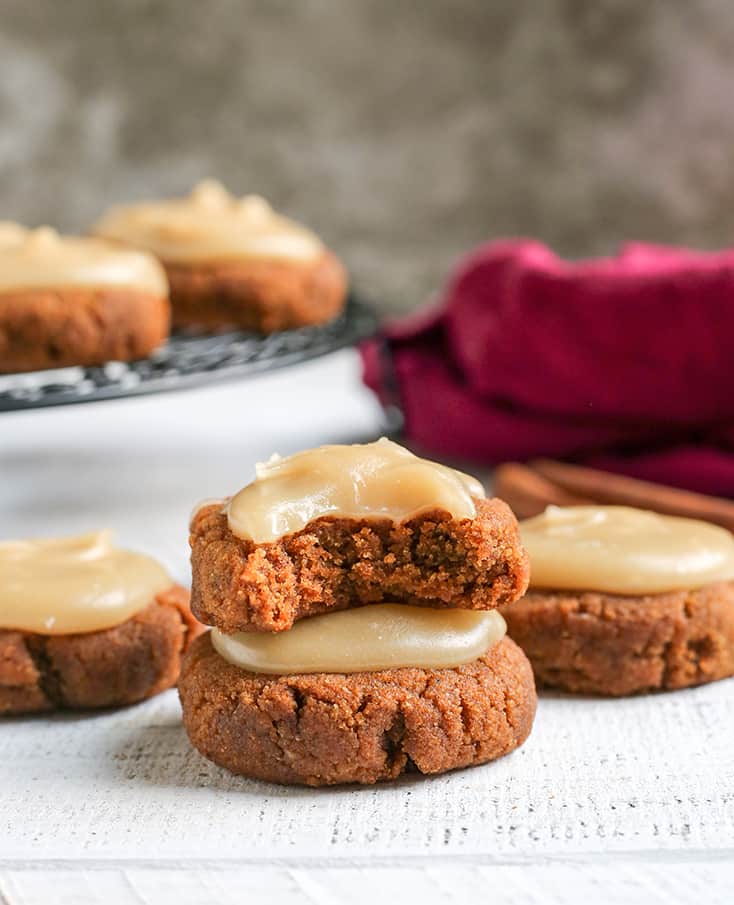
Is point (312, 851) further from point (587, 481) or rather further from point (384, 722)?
point (587, 481)

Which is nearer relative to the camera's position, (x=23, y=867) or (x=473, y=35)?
(x=23, y=867)

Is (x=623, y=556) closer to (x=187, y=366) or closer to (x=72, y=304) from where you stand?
(x=187, y=366)

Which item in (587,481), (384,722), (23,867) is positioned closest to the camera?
(23,867)

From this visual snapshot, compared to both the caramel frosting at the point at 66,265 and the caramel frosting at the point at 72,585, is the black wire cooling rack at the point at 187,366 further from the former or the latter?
the caramel frosting at the point at 72,585

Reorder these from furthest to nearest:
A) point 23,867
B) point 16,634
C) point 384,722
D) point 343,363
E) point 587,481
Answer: point 343,363 < point 587,481 < point 16,634 < point 384,722 < point 23,867

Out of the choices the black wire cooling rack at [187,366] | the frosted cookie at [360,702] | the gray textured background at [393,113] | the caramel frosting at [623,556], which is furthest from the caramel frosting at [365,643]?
the gray textured background at [393,113]

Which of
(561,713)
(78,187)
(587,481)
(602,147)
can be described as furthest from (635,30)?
(561,713)
